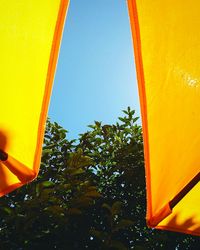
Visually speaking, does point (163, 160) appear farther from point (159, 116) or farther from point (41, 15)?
point (41, 15)

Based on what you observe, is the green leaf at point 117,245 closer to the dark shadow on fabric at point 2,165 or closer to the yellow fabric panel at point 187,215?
the yellow fabric panel at point 187,215

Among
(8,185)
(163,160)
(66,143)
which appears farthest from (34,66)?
(66,143)

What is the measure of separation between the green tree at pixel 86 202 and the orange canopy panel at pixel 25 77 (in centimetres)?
157

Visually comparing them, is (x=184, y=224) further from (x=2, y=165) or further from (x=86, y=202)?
(x=86, y=202)

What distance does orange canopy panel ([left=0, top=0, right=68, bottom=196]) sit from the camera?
1.52 meters

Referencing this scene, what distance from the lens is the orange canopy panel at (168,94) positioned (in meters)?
1.64

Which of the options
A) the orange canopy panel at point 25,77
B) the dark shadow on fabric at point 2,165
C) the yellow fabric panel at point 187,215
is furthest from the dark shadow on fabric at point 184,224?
the dark shadow on fabric at point 2,165

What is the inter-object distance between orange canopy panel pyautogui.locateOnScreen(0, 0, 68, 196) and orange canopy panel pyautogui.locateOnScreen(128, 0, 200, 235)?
0.53m

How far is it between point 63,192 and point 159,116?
200 cm

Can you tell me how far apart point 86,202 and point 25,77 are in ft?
6.60

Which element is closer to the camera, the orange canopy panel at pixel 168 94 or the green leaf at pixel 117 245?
the orange canopy panel at pixel 168 94

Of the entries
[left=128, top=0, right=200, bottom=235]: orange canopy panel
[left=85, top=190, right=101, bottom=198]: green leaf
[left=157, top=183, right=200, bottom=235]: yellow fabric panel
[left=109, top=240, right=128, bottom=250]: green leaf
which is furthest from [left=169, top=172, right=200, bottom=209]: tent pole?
[left=85, top=190, right=101, bottom=198]: green leaf

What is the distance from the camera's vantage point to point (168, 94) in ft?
5.73

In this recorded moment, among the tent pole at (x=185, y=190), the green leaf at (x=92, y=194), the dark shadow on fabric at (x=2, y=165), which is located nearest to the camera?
the dark shadow on fabric at (x=2, y=165)
